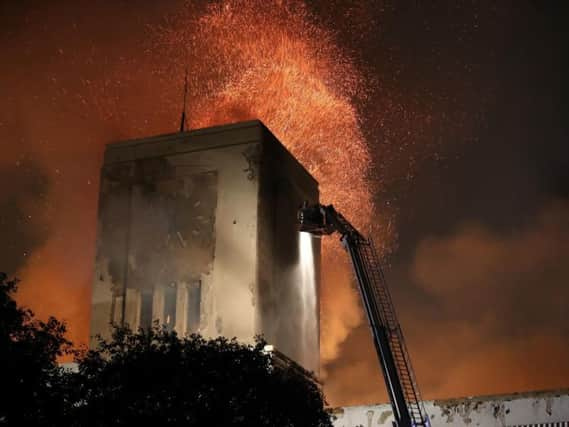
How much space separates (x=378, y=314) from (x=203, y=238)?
7.18 meters

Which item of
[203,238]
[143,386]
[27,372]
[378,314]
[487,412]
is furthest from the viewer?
[203,238]

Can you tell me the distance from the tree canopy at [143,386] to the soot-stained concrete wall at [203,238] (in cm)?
866

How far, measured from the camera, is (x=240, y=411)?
23484 mm

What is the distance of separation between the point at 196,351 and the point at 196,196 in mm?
11871

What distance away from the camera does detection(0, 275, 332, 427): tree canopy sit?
21953mm

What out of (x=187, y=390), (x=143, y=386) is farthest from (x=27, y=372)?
(x=187, y=390)

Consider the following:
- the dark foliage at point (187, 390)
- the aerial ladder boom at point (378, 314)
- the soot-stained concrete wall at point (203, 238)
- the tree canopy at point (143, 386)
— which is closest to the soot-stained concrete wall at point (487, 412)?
the aerial ladder boom at point (378, 314)

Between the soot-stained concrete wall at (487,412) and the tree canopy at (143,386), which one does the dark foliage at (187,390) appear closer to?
the tree canopy at (143,386)

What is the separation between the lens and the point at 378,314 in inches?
1240

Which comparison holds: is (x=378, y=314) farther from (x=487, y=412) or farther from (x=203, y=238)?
(x=203, y=238)

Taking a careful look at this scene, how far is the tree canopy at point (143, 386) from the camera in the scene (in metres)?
22.0

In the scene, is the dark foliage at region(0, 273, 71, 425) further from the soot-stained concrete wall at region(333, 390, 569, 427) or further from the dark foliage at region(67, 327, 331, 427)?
the soot-stained concrete wall at region(333, 390, 569, 427)

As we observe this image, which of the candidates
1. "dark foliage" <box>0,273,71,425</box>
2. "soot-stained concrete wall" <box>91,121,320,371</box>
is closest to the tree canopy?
"dark foliage" <box>0,273,71,425</box>

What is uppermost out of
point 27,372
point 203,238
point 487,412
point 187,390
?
point 203,238
